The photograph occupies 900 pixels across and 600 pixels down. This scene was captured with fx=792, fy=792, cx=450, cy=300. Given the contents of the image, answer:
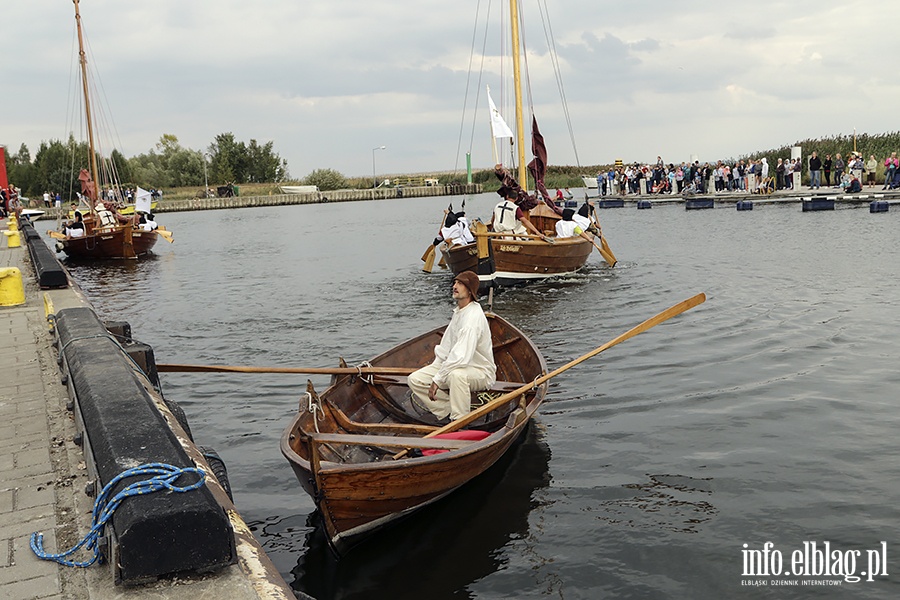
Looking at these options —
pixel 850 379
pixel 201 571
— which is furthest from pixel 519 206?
pixel 201 571

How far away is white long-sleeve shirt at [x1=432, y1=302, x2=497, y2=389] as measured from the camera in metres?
7.70

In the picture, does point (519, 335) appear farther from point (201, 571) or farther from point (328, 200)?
point (328, 200)

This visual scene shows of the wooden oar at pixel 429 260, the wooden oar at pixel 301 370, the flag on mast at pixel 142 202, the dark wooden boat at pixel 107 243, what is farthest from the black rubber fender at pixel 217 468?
the flag on mast at pixel 142 202

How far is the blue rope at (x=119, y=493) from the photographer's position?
3.74 metres

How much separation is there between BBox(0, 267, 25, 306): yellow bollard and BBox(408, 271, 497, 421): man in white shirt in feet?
25.8

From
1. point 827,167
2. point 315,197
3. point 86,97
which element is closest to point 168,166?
point 315,197

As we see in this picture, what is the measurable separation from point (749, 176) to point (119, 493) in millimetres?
47042

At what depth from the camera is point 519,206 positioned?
2119 centimetres

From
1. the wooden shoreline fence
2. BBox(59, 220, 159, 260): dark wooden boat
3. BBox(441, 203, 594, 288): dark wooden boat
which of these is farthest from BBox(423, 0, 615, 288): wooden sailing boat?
the wooden shoreline fence

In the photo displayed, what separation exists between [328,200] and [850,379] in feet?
311

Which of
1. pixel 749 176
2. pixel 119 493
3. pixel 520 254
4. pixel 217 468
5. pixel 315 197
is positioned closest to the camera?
pixel 119 493

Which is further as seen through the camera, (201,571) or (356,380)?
(356,380)

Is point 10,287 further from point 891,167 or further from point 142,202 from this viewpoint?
point 891,167

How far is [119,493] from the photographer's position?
3.75 meters
